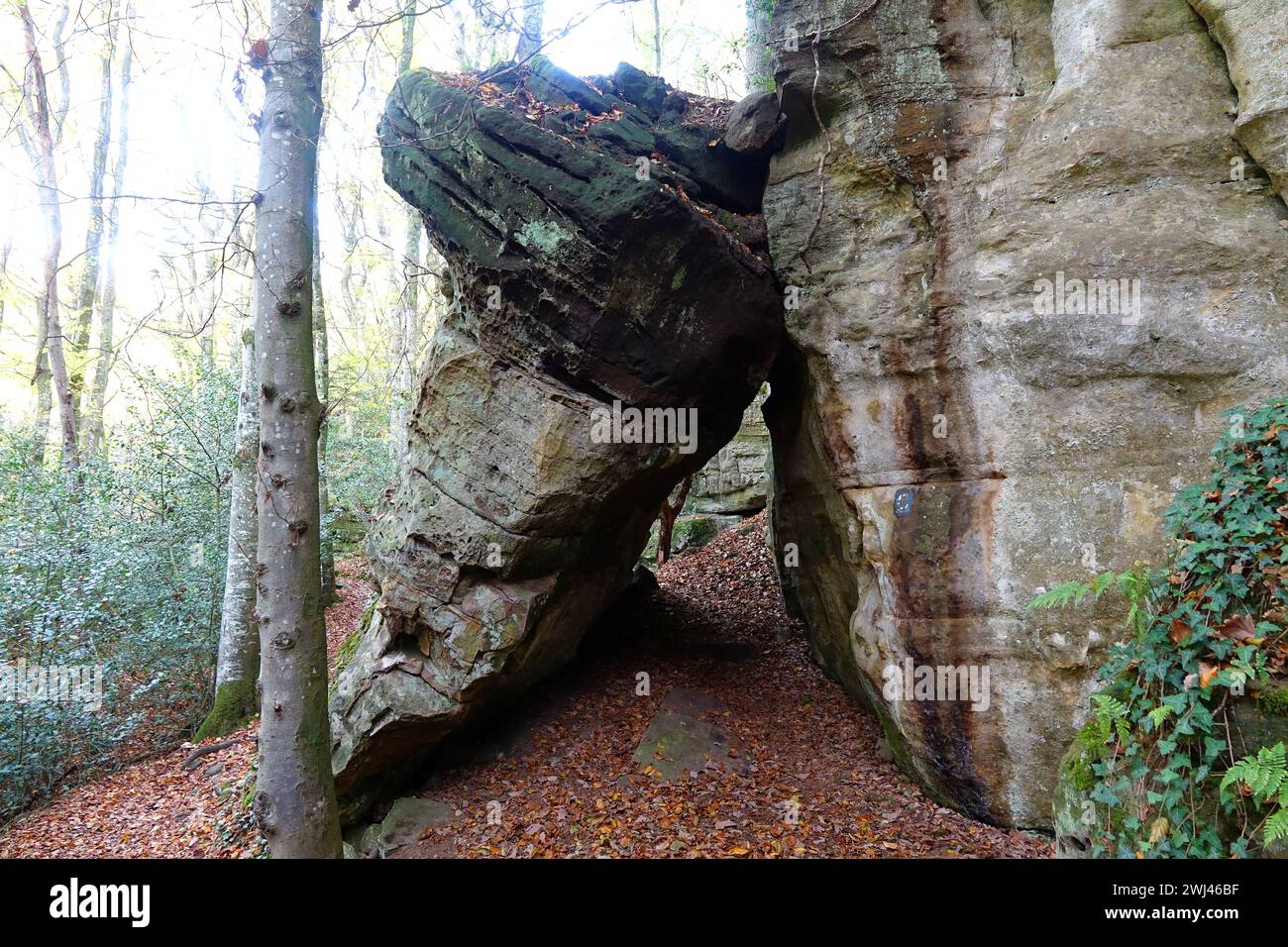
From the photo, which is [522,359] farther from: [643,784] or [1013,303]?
[1013,303]

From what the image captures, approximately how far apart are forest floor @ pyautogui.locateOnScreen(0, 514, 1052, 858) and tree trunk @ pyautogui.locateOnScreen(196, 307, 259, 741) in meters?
0.53

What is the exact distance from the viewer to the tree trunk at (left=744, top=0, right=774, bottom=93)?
8695 millimetres

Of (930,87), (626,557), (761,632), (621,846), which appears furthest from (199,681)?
(930,87)

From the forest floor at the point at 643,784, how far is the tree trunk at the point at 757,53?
7.72 metres

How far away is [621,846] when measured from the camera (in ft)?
18.4

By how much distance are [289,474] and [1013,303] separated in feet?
19.5

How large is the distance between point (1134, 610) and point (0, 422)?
20149 millimetres

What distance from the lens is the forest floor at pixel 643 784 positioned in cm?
565

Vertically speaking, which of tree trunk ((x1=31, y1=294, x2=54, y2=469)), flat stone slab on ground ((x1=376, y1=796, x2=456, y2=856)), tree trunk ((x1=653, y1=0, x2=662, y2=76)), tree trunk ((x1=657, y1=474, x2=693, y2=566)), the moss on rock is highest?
tree trunk ((x1=653, y1=0, x2=662, y2=76))

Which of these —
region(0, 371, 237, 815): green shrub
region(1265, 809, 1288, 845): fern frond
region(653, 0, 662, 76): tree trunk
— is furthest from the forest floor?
region(653, 0, 662, 76): tree trunk

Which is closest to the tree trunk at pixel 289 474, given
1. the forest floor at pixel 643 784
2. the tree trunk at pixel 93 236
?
the forest floor at pixel 643 784

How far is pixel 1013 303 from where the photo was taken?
5742mm

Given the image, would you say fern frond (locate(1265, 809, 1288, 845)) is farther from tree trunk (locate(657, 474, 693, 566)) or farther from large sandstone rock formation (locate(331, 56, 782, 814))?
tree trunk (locate(657, 474, 693, 566))

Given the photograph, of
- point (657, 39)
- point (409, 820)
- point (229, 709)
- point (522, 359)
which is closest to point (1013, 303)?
point (522, 359)
